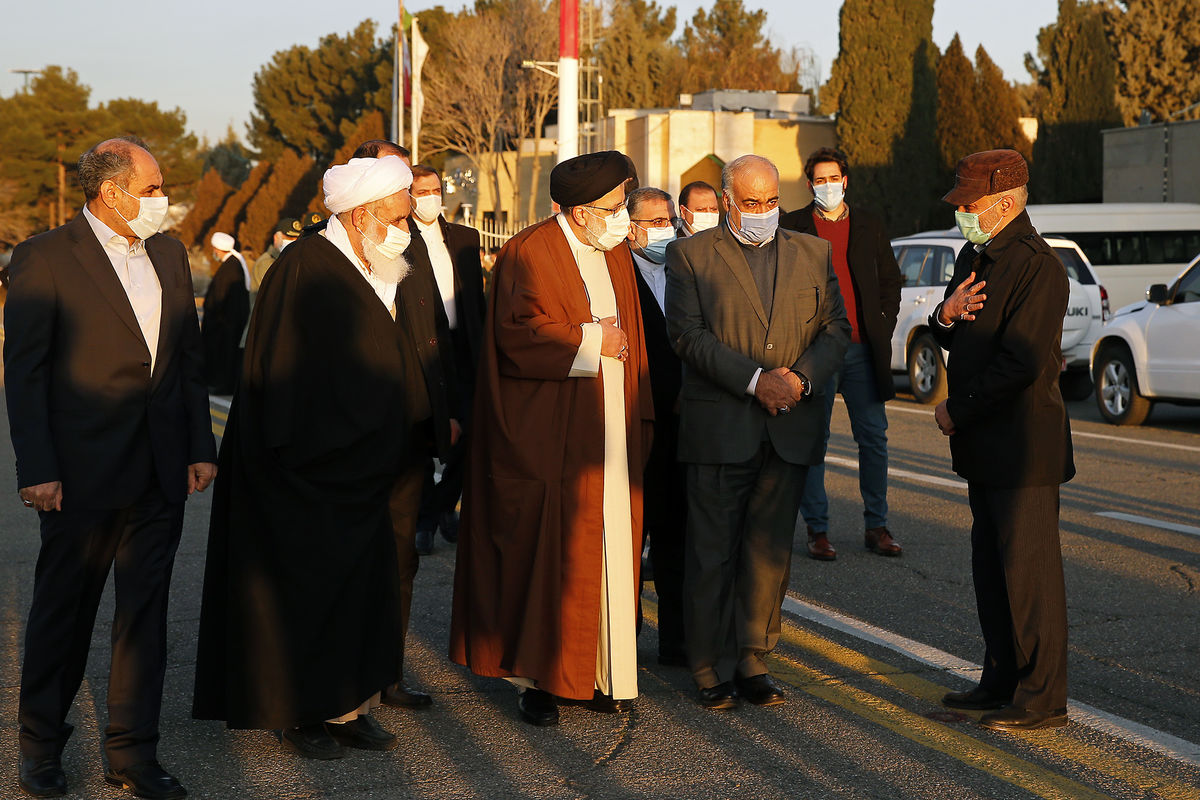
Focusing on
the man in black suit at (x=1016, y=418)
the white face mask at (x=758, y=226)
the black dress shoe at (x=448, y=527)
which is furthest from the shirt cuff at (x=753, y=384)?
the black dress shoe at (x=448, y=527)

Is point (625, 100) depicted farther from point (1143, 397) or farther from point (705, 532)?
point (705, 532)

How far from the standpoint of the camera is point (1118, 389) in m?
13.9

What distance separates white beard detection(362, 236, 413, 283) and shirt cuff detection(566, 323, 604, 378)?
661 mm

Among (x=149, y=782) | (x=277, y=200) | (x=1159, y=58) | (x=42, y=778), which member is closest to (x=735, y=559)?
(x=149, y=782)

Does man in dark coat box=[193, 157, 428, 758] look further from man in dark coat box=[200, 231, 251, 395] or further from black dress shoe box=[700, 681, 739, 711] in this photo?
man in dark coat box=[200, 231, 251, 395]

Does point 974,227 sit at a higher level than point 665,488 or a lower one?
higher

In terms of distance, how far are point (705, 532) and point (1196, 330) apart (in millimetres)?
9453

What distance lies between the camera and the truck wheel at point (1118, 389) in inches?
536

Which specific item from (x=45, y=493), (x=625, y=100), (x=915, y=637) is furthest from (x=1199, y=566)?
(x=625, y=100)

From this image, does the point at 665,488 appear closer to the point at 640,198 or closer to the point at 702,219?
the point at 640,198

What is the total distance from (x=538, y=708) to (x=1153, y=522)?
5.26 meters

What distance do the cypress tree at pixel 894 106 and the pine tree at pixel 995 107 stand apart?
1422mm

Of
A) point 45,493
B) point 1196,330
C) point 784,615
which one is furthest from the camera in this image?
point 1196,330

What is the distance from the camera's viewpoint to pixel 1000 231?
488 cm
